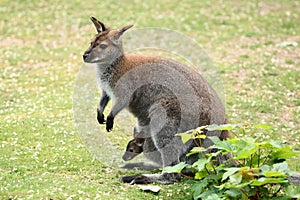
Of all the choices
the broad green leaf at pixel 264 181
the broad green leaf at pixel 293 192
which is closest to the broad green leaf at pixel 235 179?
the broad green leaf at pixel 264 181

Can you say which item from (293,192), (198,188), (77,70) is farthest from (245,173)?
(77,70)

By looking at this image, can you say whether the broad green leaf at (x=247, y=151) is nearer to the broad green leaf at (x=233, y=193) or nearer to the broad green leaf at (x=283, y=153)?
the broad green leaf at (x=233, y=193)

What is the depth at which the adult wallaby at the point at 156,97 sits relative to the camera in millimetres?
6742

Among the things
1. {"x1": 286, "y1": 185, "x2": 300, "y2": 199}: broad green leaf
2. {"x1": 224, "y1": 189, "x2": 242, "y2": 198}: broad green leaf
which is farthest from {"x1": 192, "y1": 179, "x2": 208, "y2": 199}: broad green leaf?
{"x1": 286, "y1": 185, "x2": 300, "y2": 199}: broad green leaf

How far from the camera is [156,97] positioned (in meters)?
6.90

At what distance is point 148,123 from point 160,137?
347 millimetres

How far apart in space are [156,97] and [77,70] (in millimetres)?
5151

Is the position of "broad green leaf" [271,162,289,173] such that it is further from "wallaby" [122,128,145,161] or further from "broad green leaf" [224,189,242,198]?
"wallaby" [122,128,145,161]

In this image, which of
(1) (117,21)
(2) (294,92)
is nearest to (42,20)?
A: (1) (117,21)

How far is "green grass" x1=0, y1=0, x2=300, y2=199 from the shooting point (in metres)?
6.80

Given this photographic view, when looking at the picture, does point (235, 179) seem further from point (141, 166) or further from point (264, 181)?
point (141, 166)

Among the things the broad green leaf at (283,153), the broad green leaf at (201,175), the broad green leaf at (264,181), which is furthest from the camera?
the broad green leaf at (201,175)

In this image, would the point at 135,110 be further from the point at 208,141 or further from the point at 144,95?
the point at 208,141

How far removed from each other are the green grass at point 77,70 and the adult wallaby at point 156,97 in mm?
505
